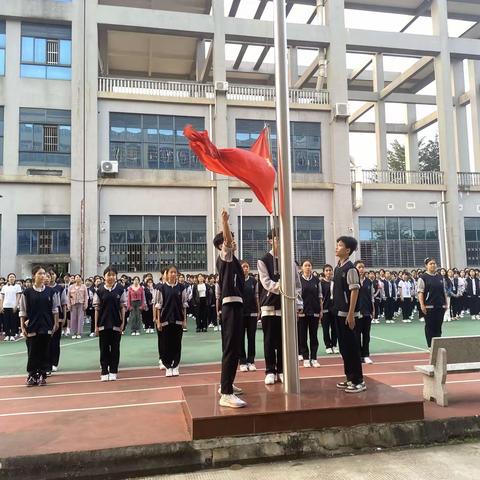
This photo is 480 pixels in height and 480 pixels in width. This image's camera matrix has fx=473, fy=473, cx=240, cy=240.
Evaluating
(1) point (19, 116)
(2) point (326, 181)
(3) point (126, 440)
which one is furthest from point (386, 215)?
(3) point (126, 440)

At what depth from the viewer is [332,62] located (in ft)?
66.0

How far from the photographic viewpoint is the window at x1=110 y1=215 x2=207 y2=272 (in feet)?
58.7

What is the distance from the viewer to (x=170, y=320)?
736cm

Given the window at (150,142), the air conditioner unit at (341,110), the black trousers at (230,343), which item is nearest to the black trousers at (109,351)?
the black trousers at (230,343)

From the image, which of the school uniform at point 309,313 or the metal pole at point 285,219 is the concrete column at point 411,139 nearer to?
the school uniform at point 309,313

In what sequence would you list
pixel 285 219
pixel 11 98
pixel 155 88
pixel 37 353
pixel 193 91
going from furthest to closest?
pixel 193 91 → pixel 155 88 → pixel 11 98 → pixel 37 353 → pixel 285 219

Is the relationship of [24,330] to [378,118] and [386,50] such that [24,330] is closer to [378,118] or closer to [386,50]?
[386,50]

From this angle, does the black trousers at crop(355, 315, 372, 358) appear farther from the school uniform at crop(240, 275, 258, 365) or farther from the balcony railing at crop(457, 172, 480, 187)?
the balcony railing at crop(457, 172, 480, 187)

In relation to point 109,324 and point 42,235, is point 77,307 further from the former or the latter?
point 42,235

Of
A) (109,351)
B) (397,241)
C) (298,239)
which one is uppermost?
(298,239)

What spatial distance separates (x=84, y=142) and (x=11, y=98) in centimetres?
311

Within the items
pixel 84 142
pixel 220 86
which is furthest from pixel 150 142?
pixel 220 86

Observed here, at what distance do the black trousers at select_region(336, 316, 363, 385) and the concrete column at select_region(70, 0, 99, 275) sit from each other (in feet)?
44.7

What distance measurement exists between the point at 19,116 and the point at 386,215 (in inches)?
608
